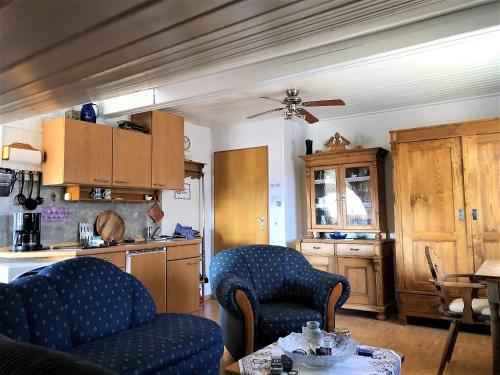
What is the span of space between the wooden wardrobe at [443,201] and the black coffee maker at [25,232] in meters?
3.68

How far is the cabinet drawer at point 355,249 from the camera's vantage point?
439 centimetres

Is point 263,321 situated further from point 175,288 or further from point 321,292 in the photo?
point 175,288

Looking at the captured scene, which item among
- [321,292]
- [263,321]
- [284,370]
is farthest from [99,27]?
[321,292]

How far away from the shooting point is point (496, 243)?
12.2 feet

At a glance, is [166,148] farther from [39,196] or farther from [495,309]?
[495,309]

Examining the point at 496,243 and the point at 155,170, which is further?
the point at 155,170

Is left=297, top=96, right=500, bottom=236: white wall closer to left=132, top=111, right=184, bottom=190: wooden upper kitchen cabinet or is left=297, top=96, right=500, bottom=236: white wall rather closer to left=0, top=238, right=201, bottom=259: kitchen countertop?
left=132, top=111, right=184, bottom=190: wooden upper kitchen cabinet

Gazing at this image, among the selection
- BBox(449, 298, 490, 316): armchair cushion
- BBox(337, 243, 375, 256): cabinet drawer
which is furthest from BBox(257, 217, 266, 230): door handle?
BBox(449, 298, 490, 316): armchair cushion

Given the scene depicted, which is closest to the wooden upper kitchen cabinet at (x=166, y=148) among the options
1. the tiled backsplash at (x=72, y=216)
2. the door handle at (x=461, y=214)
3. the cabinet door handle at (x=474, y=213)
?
the tiled backsplash at (x=72, y=216)

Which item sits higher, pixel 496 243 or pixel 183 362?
pixel 496 243

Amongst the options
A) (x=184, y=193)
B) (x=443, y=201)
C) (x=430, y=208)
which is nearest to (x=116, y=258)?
(x=184, y=193)

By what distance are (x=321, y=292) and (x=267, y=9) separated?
8.82 ft

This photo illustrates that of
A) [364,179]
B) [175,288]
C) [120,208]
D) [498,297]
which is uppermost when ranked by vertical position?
[364,179]

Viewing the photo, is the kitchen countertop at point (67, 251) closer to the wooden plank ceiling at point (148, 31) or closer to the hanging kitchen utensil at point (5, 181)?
the hanging kitchen utensil at point (5, 181)
